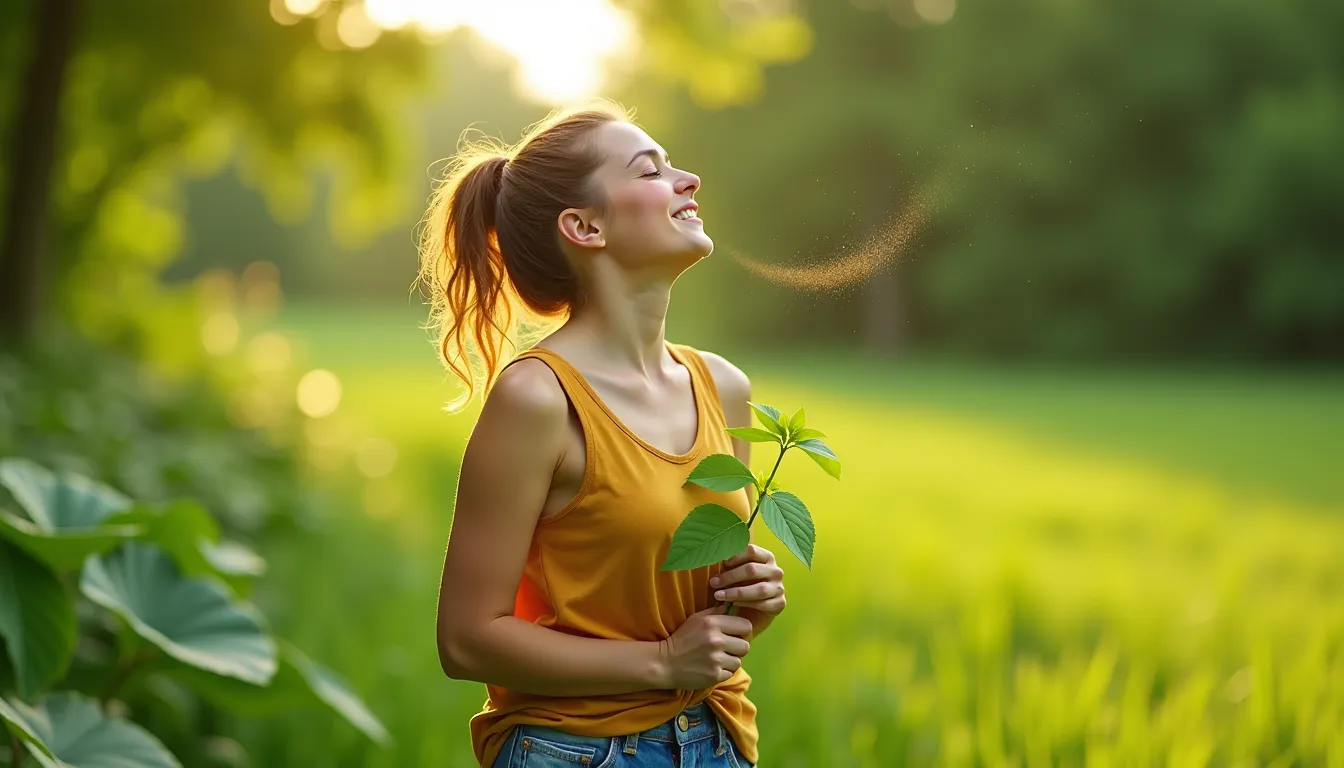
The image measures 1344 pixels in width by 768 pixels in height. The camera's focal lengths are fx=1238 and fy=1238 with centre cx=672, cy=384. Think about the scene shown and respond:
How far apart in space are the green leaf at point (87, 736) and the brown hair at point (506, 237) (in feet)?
3.41

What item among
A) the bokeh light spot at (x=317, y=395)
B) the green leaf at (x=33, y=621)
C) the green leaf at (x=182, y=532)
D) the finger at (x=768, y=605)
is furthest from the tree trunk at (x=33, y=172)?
the finger at (x=768, y=605)

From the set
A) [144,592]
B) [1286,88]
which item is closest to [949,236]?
[144,592]

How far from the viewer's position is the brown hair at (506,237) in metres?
1.81

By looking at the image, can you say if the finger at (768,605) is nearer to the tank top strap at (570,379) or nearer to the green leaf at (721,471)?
the green leaf at (721,471)

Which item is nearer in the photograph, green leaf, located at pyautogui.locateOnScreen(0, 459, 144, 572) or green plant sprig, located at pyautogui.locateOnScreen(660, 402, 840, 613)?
green plant sprig, located at pyautogui.locateOnScreen(660, 402, 840, 613)

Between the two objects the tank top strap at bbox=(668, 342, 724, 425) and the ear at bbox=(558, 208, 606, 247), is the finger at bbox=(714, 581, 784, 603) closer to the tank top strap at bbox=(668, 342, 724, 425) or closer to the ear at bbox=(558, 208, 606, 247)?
the tank top strap at bbox=(668, 342, 724, 425)

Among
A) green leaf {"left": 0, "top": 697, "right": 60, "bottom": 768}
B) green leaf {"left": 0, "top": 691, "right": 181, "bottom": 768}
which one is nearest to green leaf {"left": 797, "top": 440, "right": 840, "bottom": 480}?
green leaf {"left": 0, "top": 697, "right": 60, "bottom": 768}

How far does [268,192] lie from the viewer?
11.9m

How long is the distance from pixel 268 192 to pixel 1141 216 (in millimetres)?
14498

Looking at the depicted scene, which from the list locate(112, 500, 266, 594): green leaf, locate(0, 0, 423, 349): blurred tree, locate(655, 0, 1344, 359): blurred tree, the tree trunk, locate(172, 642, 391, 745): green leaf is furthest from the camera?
locate(655, 0, 1344, 359): blurred tree

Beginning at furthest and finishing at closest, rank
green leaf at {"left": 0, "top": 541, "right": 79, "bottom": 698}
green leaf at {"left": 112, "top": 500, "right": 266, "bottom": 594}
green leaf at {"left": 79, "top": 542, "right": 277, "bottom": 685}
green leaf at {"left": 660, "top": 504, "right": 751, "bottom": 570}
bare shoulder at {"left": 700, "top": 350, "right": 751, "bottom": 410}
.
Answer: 1. green leaf at {"left": 112, "top": 500, "right": 266, "bottom": 594}
2. green leaf at {"left": 79, "top": 542, "right": 277, "bottom": 685}
3. green leaf at {"left": 0, "top": 541, "right": 79, "bottom": 698}
4. bare shoulder at {"left": 700, "top": 350, "right": 751, "bottom": 410}
5. green leaf at {"left": 660, "top": 504, "right": 751, "bottom": 570}

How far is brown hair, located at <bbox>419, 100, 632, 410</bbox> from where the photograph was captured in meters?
1.81

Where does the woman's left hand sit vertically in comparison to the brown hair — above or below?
below

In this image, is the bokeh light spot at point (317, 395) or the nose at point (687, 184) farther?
the bokeh light spot at point (317, 395)
